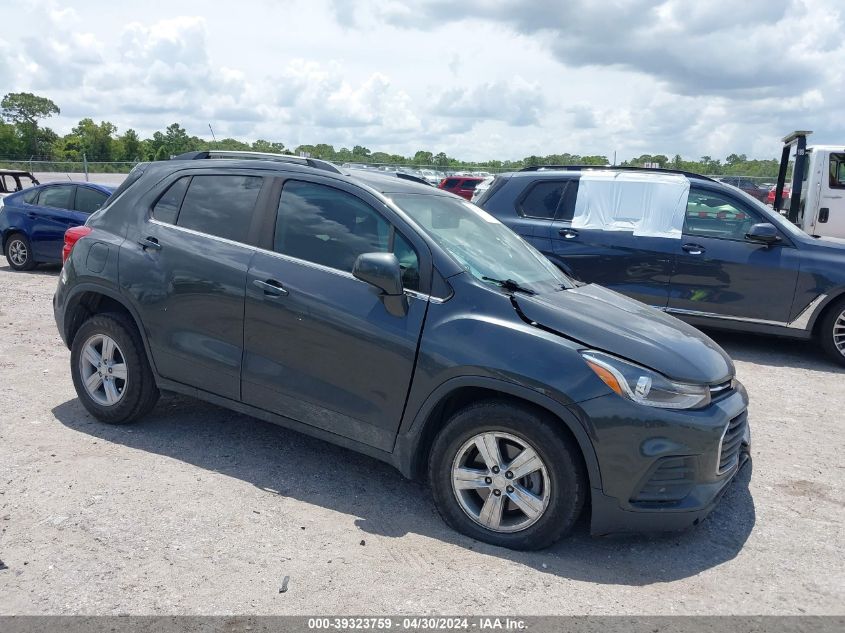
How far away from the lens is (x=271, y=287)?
4.30m

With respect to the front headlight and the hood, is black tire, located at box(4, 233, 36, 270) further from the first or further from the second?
the front headlight

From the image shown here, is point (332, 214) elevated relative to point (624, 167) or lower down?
lower down

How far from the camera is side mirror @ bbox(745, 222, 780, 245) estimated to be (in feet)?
25.6

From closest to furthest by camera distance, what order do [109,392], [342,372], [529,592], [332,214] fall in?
[529,592], [342,372], [332,214], [109,392]

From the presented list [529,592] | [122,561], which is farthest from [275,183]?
[529,592]

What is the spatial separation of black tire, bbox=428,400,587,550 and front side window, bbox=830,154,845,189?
10.4m

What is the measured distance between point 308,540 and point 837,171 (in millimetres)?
11317

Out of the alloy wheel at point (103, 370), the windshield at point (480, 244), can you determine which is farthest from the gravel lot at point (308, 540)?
the windshield at point (480, 244)

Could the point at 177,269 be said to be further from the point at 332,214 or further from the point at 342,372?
the point at 342,372

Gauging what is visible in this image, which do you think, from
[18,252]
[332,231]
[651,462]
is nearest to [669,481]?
[651,462]

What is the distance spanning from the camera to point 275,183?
4.58 m

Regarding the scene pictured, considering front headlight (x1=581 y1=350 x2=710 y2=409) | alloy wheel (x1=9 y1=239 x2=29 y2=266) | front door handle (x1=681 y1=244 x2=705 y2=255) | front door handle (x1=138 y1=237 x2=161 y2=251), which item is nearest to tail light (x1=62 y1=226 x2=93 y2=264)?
front door handle (x1=138 y1=237 x2=161 y2=251)

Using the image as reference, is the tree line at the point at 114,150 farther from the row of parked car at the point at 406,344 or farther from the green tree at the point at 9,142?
the row of parked car at the point at 406,344

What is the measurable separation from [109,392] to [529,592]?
3210mm
